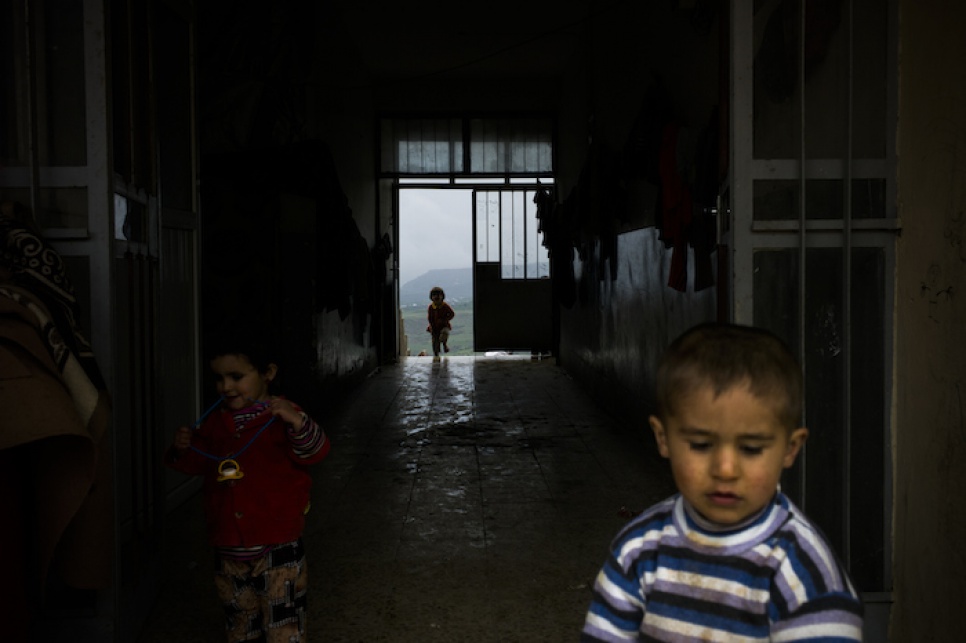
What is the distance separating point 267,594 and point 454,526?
157 centimetres

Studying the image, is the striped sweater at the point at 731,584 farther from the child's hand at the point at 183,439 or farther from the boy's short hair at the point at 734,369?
the child's hand at the point at 183,439

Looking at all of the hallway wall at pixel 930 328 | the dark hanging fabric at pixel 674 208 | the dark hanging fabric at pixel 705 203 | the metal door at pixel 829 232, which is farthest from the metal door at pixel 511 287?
the hallway wall at pixel 930 328

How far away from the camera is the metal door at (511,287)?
43.6 ft

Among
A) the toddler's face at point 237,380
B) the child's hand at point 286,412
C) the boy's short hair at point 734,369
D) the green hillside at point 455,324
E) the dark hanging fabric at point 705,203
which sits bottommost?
the green hillside at point 455,324

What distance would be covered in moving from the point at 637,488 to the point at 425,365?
7167 mm

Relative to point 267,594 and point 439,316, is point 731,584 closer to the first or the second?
point 267,594

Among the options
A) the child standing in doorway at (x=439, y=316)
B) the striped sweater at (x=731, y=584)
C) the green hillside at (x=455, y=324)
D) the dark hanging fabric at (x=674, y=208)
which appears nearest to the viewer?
the striped sweater at (x=731, y=584)

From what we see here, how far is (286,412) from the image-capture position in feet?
7.27

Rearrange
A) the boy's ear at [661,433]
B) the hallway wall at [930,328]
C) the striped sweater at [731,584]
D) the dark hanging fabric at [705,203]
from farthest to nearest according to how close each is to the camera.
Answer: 1. the dark hanging fabric at [705,203]
2. the hallway wall at [930,328]
3. the boy's ear at [661,433]
4. the striped sweater at [731,584]

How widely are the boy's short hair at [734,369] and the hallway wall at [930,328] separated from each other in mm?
1176

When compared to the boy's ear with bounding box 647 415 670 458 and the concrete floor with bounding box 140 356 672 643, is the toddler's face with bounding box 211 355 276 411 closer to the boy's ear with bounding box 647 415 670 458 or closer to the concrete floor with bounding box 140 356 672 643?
the concrete floor with bounding box 140 356 672 643

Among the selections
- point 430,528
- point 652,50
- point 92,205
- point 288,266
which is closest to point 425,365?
point 288,266

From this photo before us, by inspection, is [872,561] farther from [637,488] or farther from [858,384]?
[637,488]

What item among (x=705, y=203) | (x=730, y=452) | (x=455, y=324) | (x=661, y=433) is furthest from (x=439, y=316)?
(x=455, y=324)
